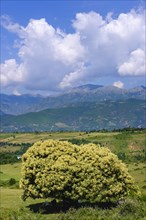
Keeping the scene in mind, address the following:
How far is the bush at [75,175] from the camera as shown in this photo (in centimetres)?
3894

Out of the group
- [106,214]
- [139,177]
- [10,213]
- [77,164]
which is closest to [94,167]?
[77,164]

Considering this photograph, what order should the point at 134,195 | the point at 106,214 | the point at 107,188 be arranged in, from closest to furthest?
the point at 106,214 → the point at 107,188 → the point at 134,195

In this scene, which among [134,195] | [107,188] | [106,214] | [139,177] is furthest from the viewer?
[139,177]

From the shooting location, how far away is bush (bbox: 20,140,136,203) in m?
38.9

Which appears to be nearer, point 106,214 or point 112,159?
point 106,214

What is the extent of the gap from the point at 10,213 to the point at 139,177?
5161cm

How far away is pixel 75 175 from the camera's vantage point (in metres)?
39.4

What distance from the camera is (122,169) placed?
4106 cm

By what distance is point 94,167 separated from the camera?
39.8m

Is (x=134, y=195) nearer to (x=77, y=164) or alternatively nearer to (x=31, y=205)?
(x=77, y=164)

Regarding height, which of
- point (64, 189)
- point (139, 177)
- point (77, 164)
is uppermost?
point (77, 164)

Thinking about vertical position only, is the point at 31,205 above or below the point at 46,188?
below

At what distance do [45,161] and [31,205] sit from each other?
24.5 feet

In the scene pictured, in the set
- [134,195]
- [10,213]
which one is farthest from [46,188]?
[134,195]
